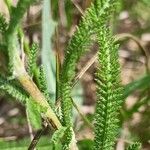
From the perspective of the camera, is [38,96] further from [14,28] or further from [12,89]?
[14,28]

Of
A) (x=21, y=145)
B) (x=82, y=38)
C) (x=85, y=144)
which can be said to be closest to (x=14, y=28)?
(x=82, y=38)

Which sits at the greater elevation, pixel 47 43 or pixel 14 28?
pixel 14 28

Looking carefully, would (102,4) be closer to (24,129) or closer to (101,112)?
(101,112)

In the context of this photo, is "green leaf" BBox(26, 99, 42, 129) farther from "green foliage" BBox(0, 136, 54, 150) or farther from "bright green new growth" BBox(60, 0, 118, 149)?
"green foliage" BBox(0, 136, 54, 150)

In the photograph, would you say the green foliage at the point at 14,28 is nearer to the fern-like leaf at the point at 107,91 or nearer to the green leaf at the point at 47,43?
the fern-like leaf at the point at 107,91

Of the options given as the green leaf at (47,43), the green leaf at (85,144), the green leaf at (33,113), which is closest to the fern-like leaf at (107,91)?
the green leaf at (33,113)

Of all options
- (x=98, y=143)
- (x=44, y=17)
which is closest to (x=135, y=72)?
(x=44, y=17)

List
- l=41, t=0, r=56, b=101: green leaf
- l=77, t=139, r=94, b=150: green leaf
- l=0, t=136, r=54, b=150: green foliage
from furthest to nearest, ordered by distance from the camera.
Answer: l=41, t=0, r=56, b=101: green leaf, l=77, t=139, r=94, b=150: green leaf, l=0, t=136, r=54, b=150: green foliage

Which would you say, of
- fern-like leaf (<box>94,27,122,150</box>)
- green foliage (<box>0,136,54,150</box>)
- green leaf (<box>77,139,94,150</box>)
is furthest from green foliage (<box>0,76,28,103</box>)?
green leaf (<box>77,139,94,150</box>)
